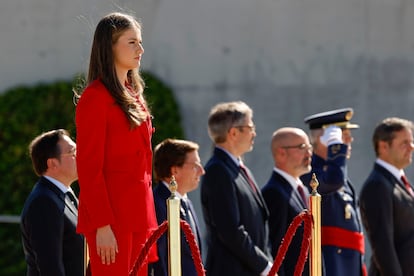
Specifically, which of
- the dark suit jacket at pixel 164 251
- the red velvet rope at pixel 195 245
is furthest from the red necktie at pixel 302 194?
the red velvet rope at pixel 195 245

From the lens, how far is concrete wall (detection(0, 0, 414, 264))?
11.8m

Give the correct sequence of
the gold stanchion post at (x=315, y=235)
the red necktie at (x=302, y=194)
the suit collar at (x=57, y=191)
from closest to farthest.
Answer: the gold stanchion post at (x=315, y=235) < the suit collar at (x=57, y=191) < the red necktie at (x=302, y=194)

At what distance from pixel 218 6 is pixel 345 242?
4746 millimetres

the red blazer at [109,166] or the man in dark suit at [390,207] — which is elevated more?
the red blazer at [109,166]

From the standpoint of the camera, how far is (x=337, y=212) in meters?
7.77

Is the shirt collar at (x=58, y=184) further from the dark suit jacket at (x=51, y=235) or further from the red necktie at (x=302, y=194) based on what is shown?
the red necktie at (x=302, y=194)

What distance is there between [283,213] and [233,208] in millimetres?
450

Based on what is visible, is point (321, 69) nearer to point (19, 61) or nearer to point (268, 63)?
point (268, 63)

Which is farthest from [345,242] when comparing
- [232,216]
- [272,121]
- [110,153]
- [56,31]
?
[56,31]

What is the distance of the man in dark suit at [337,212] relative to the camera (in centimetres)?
768

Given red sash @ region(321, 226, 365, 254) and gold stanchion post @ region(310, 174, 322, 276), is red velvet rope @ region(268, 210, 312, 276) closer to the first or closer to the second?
gold stanchion post @ region(310, 174, 322, 276)

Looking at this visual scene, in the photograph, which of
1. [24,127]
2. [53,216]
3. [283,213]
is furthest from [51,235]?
[24,127]

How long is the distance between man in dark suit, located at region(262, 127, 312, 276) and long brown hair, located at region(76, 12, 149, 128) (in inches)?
87.9

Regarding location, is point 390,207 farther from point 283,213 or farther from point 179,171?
point 179,171
